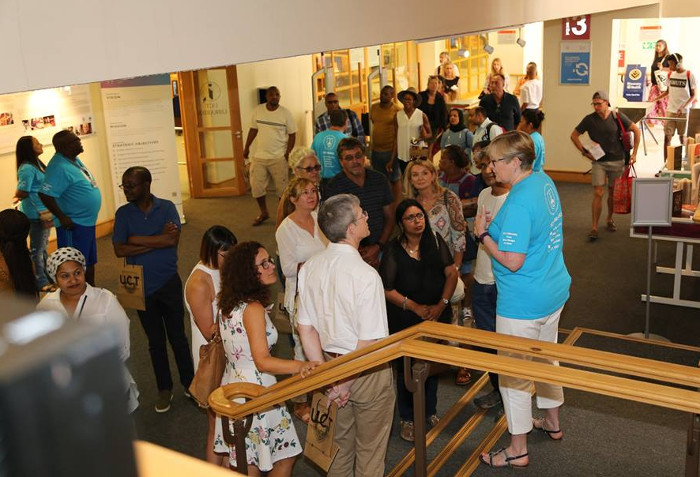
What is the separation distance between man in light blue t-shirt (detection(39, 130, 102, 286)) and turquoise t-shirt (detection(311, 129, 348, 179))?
2.66 meters

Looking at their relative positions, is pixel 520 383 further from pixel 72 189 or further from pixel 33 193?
pixel 33 193

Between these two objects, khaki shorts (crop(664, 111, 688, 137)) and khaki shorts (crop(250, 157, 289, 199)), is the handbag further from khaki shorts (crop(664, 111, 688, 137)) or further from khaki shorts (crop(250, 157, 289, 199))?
khaki shorts (crop(664, 111, 688, 137))

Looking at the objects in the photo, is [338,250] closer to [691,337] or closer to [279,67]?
[691,337]

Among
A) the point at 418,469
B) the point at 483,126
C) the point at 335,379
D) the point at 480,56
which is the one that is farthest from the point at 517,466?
the point at 480,56

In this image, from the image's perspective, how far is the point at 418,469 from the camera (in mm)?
3721

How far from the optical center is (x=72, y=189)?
737 cm

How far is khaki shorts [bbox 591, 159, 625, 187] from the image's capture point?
388 inches

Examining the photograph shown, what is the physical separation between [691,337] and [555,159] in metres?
6.51

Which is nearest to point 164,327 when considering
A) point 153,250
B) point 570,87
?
point 153,250

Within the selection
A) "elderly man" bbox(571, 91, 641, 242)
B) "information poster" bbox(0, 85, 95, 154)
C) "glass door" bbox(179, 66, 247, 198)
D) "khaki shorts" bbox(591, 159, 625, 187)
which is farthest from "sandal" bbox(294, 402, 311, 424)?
"glass door" bbox(179, 66, 247, 198)

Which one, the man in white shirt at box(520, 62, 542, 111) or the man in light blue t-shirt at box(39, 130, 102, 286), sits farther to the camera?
the man in white shirt at box(520, 62, 542, 111)

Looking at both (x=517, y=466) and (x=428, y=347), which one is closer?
(x=428, y=347)

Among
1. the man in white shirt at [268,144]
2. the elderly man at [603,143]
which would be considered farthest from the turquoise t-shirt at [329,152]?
the elderly man at [603,143]

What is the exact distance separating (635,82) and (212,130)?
29.4 ft
